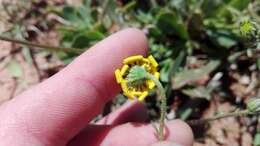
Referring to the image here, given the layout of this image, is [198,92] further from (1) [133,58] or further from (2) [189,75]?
(1) [133,58]

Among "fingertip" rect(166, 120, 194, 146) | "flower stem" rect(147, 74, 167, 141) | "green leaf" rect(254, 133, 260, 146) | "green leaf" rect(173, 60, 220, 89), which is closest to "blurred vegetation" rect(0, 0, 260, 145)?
"green leaf" rect(173, 60, 220, 89)

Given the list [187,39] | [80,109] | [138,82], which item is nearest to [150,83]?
[138,82]

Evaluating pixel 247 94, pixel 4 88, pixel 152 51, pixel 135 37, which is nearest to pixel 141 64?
pixel 135 37

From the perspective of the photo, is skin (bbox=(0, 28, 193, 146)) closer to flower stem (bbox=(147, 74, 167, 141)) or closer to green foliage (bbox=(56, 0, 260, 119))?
flower stem (bbox=(147, 74, 167, 141))

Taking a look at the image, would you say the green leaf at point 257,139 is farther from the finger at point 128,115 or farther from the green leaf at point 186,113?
the finger at point 128,115

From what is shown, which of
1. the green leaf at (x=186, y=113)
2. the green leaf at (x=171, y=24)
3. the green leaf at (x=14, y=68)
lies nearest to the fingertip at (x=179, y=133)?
the green leaf at (x=186, y=113)

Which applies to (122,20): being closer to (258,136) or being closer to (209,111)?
(209,111)
